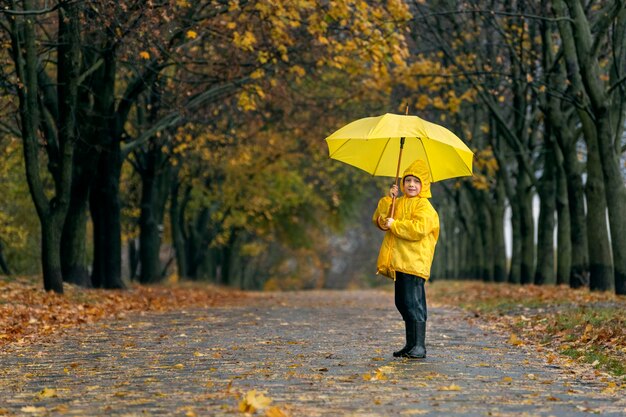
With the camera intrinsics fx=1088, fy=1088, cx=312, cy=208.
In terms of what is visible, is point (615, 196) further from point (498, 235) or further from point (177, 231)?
point (177, 231)

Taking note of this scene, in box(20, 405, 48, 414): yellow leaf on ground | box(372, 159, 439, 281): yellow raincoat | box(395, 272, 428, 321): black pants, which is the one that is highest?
box(372, 159, 439, 281): yellow raincoat

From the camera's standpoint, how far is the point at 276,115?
35812mm

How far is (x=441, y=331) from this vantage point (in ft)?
47.4

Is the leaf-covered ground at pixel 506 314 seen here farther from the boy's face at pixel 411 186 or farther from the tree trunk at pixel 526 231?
the tree trunk at pixel 526 231

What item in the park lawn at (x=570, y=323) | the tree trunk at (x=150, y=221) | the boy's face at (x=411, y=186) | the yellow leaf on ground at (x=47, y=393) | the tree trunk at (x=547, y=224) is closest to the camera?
the yellow leaf on ground at (x=47, y=393)

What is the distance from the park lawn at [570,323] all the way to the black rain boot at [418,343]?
1373 mm

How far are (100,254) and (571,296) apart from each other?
37.0 feet

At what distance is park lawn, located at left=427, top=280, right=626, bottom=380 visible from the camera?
10906mm

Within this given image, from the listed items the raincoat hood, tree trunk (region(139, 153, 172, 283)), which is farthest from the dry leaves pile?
tree trunk (region(139, 153, 172, 283))

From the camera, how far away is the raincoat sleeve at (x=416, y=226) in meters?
10.3

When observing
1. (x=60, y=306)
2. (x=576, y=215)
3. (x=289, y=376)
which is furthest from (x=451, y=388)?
(x=576, y=215)

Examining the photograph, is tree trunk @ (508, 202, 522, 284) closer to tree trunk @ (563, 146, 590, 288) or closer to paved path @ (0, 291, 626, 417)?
tree trunk @ (563, 146, 590, 288)

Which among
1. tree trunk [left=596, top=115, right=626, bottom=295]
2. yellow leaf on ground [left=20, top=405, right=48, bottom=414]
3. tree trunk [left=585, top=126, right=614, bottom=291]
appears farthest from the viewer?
tree trunk [left=585, top=126, right=614, bottom=291]

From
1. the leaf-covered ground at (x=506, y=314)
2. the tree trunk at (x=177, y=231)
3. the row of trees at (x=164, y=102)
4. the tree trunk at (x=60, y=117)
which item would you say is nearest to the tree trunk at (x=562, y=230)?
the leaf-covered ground at (x=506, y=314)
